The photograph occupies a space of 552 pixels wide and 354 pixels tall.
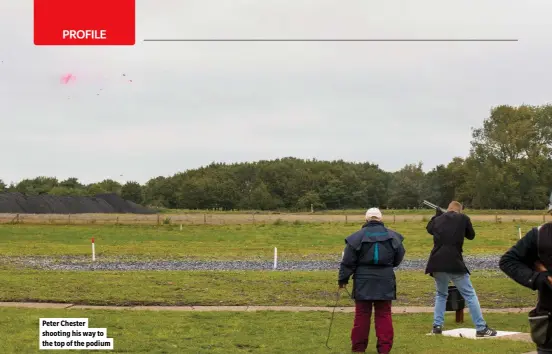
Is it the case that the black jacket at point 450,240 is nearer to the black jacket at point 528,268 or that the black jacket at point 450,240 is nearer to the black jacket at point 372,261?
the black jacket at point 372,261

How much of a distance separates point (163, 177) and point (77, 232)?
7531cm

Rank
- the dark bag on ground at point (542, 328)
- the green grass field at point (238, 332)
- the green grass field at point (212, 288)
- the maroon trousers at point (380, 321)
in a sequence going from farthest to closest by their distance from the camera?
the green grass field at point (212, 288)
the green grass field at point (238, 332)
the maroon trousers at point (380, 321)
the dark bag on ground at point (542, 328)

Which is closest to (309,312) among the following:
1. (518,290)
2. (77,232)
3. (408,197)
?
(518,290)

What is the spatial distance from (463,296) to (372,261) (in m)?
2.53

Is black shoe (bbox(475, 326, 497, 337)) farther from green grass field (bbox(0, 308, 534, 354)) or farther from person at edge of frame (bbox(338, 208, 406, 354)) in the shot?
person at edge of frame (bbox(338, 208, 406, 354))

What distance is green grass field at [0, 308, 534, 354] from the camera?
31.3 ft

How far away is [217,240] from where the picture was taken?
126ft

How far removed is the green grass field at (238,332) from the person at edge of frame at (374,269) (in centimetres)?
70

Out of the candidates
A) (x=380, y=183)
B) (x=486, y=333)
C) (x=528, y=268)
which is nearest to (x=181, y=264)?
(x=486, y=333)

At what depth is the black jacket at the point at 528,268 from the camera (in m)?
5.33

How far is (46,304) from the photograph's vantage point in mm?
14016

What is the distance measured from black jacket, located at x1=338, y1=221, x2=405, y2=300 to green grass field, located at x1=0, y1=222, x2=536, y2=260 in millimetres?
18509

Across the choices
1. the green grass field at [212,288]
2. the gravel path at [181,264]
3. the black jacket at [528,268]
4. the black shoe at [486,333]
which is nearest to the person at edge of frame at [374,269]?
the black shoe at [486,333]

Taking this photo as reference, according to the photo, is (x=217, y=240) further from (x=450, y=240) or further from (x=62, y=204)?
(x=62, y=204)
